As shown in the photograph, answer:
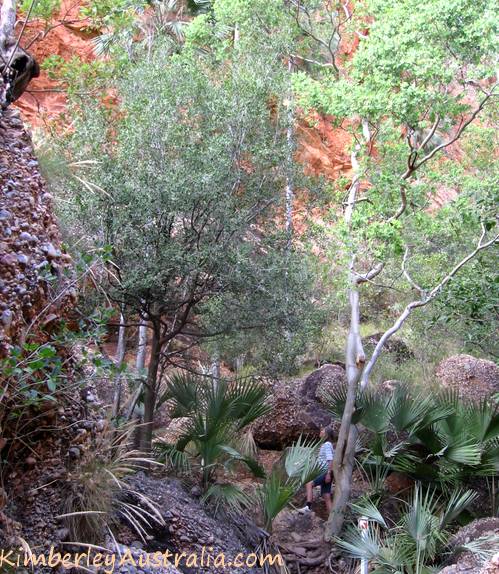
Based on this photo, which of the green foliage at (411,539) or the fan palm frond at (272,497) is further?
the fan palm frond at (272,497)

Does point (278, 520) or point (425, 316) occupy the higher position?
point (425, 316)

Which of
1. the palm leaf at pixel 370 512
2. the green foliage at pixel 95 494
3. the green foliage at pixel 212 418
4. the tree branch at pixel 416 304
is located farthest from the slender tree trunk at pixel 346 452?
the green foliage at pixel 95 494

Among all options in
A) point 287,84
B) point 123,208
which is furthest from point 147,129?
point 287,84

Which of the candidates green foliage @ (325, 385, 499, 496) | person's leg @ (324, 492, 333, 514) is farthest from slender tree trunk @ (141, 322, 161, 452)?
green foliage @ (325, 385, 499, 496)

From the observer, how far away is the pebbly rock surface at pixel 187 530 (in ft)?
20.9

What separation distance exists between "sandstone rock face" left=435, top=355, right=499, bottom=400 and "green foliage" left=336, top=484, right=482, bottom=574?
5.08 m

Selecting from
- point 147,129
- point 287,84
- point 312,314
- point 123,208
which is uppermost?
point 287,84

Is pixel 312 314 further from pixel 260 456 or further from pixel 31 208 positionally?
pixel 31 208

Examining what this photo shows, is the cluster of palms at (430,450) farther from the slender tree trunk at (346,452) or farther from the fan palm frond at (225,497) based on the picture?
the fan palm frond at (225,497)

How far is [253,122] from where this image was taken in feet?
31.6

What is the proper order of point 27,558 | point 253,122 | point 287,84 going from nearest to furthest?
1. point 27,558
2. point 253,122
3. point 287,84

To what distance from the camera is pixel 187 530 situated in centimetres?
655

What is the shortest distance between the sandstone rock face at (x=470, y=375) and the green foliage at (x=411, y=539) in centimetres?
508

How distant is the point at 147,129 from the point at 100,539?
17.9 feet
